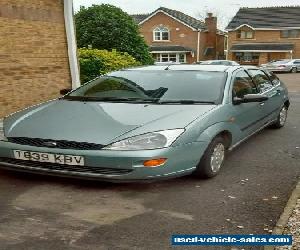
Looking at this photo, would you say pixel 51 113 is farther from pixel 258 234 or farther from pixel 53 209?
pixel 258 234

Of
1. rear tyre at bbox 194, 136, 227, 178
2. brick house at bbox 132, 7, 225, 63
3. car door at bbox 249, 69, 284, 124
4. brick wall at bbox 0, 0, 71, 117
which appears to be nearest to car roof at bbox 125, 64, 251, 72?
car door at bbox 249, 69, 284, 124

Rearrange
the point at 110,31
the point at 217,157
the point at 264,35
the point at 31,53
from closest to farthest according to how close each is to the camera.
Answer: the point at 217,157 → the point at 31,53 → the point at 110,31 → the point at 264,35

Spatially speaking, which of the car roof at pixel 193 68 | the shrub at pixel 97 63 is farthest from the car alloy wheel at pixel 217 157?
the shrub at pixel 97 63

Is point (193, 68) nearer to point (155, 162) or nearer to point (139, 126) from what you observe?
point (139, 126)

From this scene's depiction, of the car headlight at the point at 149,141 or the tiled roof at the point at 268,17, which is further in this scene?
the tiled roof at the point at 268,17

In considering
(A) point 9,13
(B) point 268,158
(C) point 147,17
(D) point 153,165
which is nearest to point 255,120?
(B) point 268,158

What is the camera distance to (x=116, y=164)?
4051mm

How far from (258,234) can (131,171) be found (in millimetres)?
1393

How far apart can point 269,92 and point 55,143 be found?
4064mm

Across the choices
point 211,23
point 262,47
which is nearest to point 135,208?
point 262,47

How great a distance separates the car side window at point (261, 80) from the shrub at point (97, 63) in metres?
6.90

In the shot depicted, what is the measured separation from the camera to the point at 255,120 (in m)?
6.06

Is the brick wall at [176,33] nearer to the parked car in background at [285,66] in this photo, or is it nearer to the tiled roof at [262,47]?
the tiled roof at [262,47]

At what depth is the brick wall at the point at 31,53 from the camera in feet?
27.8
